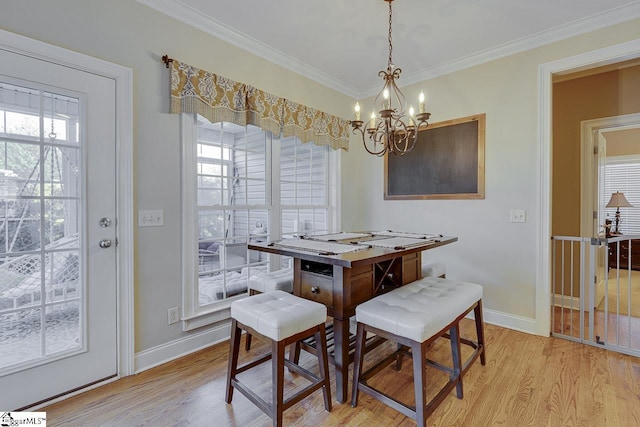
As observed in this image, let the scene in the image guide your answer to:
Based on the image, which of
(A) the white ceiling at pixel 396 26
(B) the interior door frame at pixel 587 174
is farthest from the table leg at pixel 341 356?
(B) the interior door frame at pixel 587 174

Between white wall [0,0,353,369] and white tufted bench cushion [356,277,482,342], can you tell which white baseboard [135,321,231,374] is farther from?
white tufted bench cushion [356,277,482,342]

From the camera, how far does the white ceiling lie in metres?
2.26

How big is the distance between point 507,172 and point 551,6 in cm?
131

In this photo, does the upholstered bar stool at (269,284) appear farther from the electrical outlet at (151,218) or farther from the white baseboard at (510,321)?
the white baseboard at (510,321)

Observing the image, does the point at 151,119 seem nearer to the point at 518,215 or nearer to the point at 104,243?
the point at 104,243

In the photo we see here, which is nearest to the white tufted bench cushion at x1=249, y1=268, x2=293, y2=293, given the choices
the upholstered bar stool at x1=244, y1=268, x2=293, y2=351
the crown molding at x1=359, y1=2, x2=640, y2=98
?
the upholstered bar stool at x1=244, y1=268, x2=293, y2=351

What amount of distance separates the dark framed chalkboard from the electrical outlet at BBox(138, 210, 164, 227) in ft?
8.35

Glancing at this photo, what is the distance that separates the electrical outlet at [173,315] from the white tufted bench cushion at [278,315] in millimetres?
865

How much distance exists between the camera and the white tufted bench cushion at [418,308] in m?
1.54

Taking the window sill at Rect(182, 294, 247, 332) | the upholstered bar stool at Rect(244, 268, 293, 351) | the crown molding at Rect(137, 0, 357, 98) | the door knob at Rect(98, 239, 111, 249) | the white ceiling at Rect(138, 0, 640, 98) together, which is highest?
the white ceiling at Rect(138, 0, 640, 98)

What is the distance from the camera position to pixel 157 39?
86.4 inches

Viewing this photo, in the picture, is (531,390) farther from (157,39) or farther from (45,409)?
(157,39)

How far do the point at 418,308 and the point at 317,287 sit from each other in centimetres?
60

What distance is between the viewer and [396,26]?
2.51 meters
